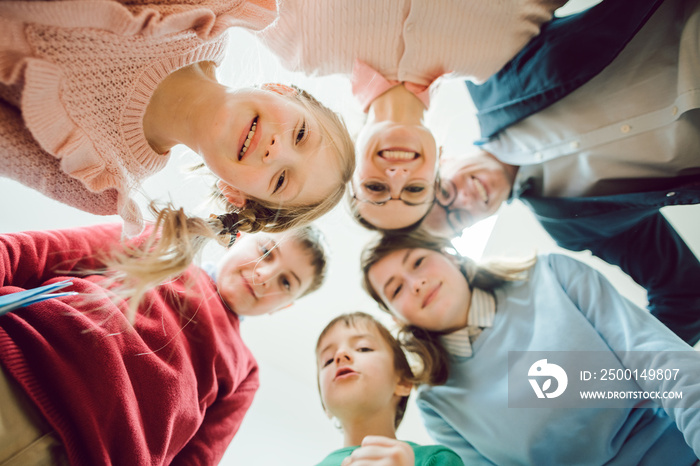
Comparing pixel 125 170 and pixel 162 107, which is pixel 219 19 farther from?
pixel 125 170

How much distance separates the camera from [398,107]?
102 cm

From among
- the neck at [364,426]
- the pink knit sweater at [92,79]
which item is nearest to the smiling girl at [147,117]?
the pink knit sweater at [92,79]

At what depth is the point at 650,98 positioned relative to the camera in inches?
35.9

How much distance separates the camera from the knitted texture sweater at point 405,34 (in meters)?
0.93

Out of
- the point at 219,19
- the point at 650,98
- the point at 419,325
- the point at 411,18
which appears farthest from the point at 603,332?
the point at 219,19

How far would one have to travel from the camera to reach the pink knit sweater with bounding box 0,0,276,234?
553mm

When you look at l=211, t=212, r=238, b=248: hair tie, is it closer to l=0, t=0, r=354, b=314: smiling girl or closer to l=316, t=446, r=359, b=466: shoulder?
l=0, t=0, r=354, b=314: smiling girl

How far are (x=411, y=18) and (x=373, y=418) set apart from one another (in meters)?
0.99

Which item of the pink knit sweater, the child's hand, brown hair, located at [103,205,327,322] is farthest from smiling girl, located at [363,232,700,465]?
the pink knit sweater

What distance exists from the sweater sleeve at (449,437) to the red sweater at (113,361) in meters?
0.54

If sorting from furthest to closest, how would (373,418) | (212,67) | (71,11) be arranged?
(373,418) < (212,67) < (71,11)

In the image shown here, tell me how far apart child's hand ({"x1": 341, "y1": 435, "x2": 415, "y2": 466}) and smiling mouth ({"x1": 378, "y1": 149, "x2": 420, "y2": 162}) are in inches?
24.5

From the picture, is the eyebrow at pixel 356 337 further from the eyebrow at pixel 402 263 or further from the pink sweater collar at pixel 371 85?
the pink sweater collar at pixel 371 85

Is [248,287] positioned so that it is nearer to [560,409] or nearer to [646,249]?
[560,409]
